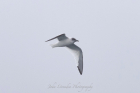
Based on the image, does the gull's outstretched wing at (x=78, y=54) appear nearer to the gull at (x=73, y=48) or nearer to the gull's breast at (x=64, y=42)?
the gull at (x=73, y=48)

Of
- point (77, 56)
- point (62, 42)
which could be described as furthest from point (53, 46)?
point (77, 56)

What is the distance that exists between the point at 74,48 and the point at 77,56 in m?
0.49

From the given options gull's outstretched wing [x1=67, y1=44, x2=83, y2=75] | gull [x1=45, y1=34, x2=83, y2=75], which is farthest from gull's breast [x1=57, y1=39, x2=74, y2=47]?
gull's outstretched wing [x1=67, y1=44, x2=83, y2=75]

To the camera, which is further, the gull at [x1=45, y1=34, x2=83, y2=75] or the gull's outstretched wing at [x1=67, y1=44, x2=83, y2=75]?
the gull's outstretched wing at [x1=67, y1=44, x2=83, y2=75]

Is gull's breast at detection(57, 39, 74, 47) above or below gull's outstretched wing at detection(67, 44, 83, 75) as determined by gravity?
above

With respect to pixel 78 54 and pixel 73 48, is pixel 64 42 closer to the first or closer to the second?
pixel 73 48

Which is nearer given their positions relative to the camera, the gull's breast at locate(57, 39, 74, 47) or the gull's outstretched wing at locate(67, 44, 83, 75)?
the gull's breast at locate(57, 39, 74, 47)

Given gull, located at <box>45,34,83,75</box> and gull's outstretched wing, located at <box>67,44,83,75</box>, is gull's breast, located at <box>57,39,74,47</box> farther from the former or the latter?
gull's outstretched wing, located at <box>67,44,83,75</box>

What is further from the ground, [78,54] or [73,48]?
[73,48]

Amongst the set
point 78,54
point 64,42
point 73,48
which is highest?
point 64,42

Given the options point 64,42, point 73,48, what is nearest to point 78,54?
point 73,48

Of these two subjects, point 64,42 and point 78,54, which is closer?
point 64,42

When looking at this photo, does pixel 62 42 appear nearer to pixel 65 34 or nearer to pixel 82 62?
pixel 65 34

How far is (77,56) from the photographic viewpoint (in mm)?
14625
